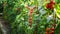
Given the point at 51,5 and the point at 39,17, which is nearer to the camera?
the point at 51,5

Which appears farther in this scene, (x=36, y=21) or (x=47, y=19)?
(x=36, y=21)

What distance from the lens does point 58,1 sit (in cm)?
198

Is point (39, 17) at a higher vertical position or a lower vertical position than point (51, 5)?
lower

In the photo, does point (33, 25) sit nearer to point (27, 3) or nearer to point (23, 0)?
point (27, 3)

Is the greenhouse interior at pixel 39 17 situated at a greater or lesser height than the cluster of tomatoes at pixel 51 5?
lesser

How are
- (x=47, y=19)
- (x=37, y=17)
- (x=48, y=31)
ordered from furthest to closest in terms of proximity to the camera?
1. (x=37, y=17)
2. (x=47, y=19)
3. (x=48, y=31)

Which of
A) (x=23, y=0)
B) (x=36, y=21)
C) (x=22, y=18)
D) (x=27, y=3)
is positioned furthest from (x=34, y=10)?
(x=23, y=0)

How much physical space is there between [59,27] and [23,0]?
5.11 feet

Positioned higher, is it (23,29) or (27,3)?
(27,3)

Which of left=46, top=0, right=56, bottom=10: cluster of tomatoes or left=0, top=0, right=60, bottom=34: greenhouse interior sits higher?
left=46, top=0, right=56, bottom=10: cluster of tomatoes

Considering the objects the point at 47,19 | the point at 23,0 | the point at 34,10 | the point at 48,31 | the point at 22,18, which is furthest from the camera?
the point at 23,0

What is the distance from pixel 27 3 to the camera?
123 inches

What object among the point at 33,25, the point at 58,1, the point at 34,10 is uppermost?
the point at 58,1

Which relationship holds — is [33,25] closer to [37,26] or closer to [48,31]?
[37,26]
